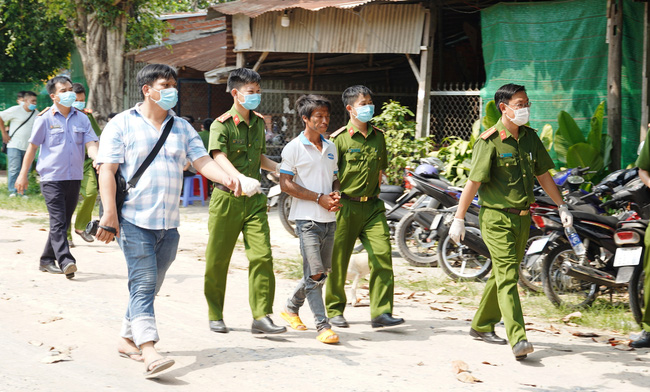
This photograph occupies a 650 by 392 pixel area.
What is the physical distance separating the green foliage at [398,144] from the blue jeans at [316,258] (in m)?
5.59

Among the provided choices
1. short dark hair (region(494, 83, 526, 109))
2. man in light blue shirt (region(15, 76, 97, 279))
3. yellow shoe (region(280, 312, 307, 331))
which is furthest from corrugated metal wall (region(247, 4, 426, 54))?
yellow shoe (region(280, 312, 307, 331))

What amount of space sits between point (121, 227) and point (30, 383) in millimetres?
1071

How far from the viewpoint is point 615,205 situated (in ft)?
24.1

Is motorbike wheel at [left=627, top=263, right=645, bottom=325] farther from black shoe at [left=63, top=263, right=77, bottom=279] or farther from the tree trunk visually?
the tree trunk

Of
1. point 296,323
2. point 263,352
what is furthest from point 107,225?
point 296,323

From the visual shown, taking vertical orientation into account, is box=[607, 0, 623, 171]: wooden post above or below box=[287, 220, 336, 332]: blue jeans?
above

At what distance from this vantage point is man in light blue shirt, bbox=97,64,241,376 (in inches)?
194

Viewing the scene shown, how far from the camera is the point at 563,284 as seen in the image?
7.02 m

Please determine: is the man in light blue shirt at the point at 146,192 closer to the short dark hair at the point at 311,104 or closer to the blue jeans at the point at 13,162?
the short dark hair at the point at 311,104

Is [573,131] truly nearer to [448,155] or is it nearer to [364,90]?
[448,155]

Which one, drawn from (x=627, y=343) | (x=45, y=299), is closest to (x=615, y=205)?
(x=627, y=343)

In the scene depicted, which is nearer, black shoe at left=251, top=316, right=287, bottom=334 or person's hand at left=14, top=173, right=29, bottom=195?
black shoe at left=251, top=316, right=287, bottom=334

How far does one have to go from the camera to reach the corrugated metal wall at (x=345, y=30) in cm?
1279

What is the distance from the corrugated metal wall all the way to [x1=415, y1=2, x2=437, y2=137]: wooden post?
101mm
